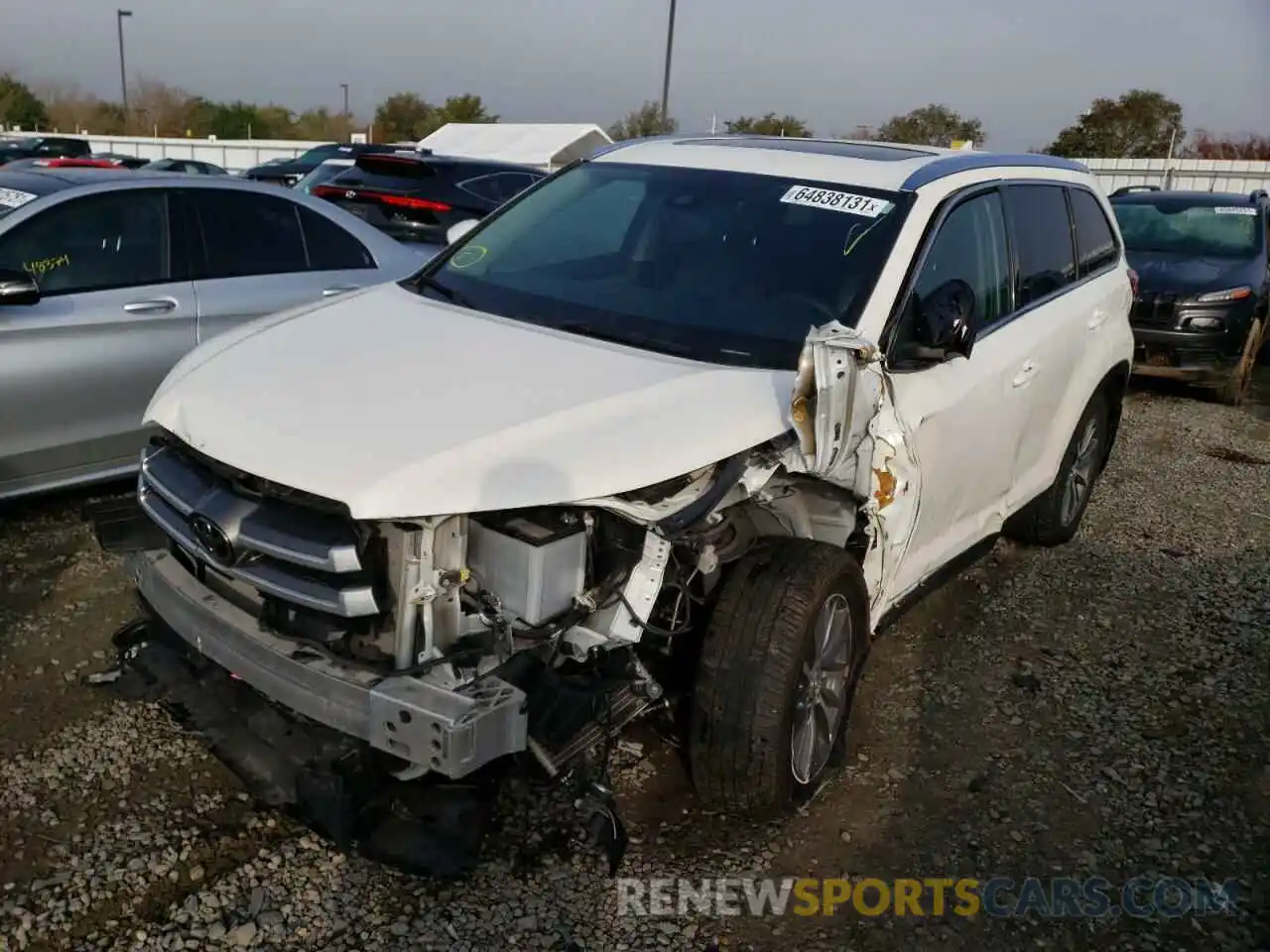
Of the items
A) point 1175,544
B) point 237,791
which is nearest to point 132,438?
point 237,791

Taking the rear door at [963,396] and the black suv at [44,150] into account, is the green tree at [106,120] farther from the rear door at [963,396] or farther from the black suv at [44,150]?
the rear door at [963,396]

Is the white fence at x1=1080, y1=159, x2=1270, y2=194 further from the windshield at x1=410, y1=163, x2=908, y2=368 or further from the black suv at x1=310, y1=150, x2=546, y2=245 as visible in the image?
the windshield at x1=410, y1=163, x2=908, y2=368

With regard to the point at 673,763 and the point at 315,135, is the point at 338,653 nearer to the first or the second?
the point at 673,763

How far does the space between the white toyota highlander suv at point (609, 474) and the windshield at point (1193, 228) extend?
731 centimetres

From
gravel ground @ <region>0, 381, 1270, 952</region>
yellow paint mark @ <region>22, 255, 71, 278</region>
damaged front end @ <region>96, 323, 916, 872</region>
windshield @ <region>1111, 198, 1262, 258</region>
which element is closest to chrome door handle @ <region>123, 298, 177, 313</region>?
yellow paint mark @ <region>22, 255, 71, 278</region>

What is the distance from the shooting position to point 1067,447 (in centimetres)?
527

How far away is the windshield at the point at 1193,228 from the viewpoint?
10328 mm

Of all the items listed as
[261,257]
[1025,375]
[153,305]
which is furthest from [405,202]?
[1025,375]

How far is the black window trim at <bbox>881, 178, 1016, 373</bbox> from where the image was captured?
347cm

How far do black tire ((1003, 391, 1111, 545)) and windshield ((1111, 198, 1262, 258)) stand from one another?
5561 mm

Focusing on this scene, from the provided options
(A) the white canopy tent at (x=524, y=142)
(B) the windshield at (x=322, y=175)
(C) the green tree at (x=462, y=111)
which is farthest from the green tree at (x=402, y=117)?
(B) the windshield at (x=322, y=175)

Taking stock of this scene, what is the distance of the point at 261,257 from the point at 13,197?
3.71 ft

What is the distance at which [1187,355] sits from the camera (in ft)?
31.3

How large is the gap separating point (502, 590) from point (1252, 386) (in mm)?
11045
